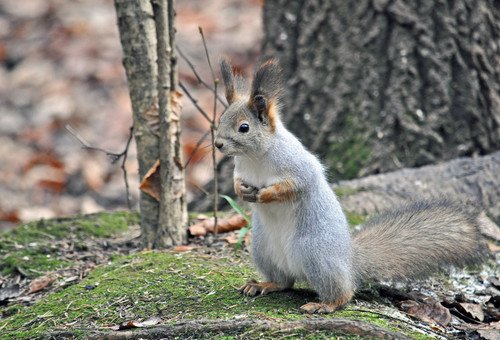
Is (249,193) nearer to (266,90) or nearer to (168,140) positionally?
(266,90)

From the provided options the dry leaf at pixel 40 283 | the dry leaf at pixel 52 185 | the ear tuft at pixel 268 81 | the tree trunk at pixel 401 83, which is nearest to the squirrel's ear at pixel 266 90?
the ear tuft at pixel 268 81

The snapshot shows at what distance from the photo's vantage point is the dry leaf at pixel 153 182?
387 centimetres

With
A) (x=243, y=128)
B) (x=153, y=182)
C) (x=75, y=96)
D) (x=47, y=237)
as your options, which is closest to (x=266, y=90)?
(x=243, y=128)

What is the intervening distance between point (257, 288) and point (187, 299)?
1.04ft

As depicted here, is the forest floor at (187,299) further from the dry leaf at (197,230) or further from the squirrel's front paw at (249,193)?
the squirrel's front paw at (249,193)

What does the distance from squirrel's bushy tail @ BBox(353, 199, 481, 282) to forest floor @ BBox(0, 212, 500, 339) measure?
0.15m

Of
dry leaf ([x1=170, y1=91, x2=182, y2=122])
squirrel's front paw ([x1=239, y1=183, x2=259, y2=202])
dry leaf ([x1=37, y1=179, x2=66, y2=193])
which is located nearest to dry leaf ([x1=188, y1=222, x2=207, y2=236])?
dry leaf ([x1=170, y1=91, x2=182, y2=122])

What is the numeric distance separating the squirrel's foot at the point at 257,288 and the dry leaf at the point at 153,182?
873 millimetres

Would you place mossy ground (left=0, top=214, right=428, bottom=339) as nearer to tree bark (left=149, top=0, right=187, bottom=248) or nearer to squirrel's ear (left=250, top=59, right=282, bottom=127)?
tree bark (left=149, top=0, right=187, bottom=248)

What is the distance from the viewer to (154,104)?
152 inches

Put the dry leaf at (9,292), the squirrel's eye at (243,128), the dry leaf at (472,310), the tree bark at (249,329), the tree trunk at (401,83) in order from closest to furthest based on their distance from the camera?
the tree bark at (249,329), the squirrel's eye at (243,128), the dry leaf at (472,310), the dry leaf at (9,292), the tree trunk at (401,83)

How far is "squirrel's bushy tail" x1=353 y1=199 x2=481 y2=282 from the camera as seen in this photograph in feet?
10.9

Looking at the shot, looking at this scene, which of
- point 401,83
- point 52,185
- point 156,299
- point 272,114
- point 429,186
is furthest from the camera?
point 52,185

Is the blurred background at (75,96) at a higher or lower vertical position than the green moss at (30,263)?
higher
